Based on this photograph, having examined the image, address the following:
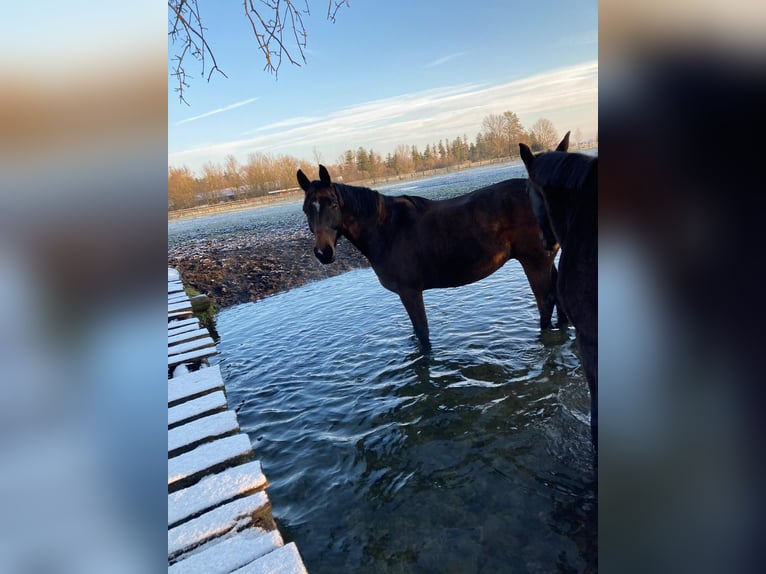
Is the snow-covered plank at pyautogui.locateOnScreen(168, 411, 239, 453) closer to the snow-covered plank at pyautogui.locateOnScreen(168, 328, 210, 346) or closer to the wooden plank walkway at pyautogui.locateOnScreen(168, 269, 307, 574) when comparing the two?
the wooden plank walkway at pyautogui.locateOnScreen(168, 269, 307, 574)

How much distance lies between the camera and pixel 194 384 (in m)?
3.75

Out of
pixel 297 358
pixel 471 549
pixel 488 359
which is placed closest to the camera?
pixel 471 549

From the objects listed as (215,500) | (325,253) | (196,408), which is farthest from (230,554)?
(325,253)

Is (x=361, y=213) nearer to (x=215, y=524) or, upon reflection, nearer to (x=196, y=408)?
(x=196, y=408)

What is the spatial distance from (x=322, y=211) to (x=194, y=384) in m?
2.22

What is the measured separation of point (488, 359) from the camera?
5074mm

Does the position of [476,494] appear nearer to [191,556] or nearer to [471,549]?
[471,549]

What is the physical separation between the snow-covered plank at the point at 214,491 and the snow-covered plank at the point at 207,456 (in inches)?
2.9

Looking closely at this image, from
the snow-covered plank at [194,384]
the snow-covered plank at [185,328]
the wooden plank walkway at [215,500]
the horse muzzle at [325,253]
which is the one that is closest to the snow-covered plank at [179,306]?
the snow-covered plank at [185,328]

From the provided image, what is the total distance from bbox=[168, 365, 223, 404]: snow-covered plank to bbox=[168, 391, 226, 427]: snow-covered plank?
12 cm
